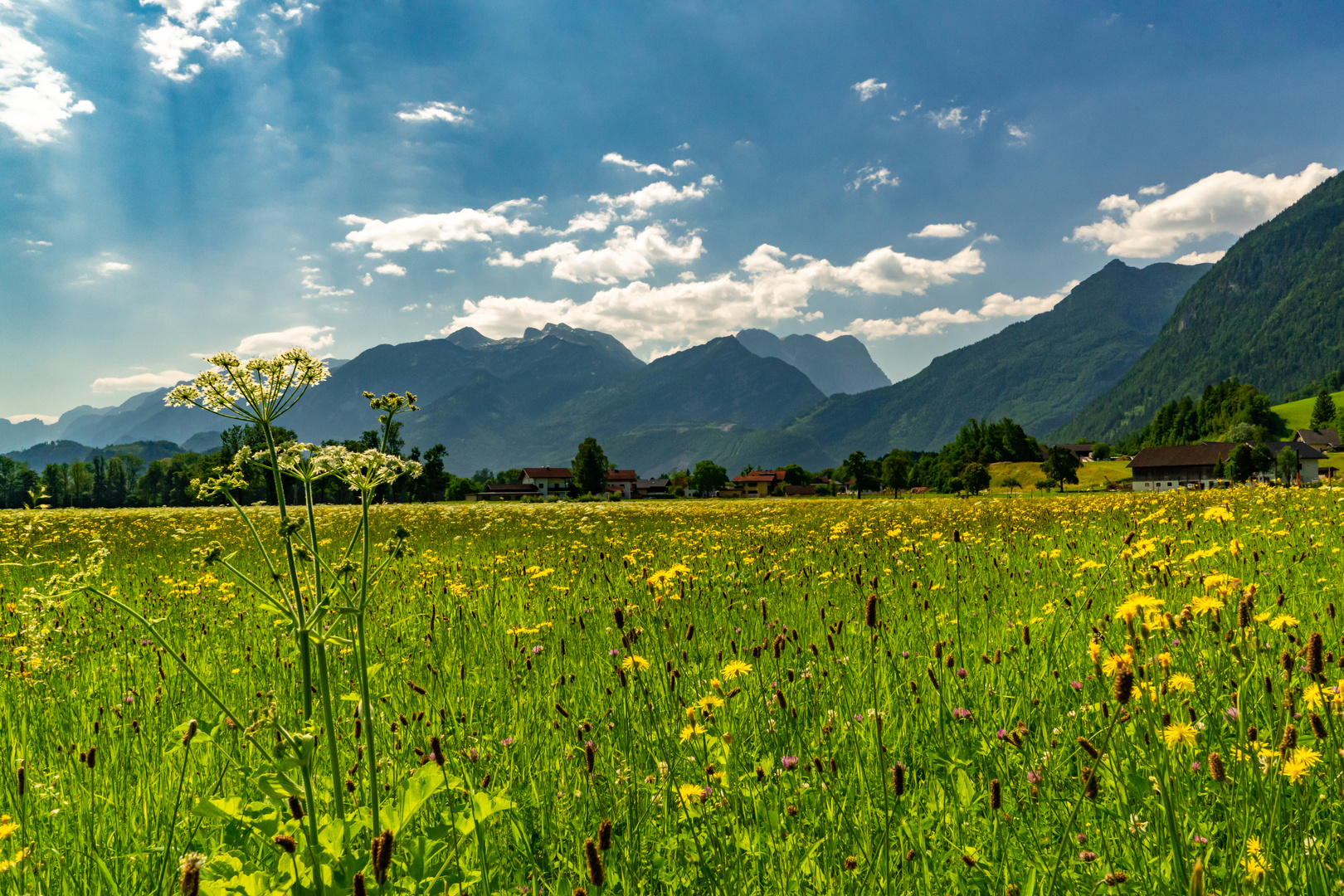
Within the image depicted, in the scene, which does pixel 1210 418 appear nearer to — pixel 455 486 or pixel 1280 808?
pixel 455 486

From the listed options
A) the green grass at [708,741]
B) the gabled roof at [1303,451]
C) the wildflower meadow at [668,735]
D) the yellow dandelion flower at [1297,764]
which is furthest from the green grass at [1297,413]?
the yellow dandelion flower at [1297,764]

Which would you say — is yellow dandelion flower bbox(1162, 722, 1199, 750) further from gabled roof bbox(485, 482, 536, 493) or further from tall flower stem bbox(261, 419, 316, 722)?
gabled roof bbox(485, 482, 536, 493)

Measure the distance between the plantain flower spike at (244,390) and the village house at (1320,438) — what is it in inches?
7772

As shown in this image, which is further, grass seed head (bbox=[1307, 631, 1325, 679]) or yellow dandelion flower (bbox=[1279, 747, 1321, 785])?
yellow dandelion flower (bbox=[1279, 747, 1321, 785])

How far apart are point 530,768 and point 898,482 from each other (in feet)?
389

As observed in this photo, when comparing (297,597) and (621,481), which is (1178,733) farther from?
(621,481)

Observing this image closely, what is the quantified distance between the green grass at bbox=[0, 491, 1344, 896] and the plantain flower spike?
2.31 ft

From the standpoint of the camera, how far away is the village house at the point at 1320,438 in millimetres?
139500

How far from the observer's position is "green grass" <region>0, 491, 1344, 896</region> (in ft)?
7.45

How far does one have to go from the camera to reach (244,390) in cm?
225

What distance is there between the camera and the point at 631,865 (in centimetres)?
247

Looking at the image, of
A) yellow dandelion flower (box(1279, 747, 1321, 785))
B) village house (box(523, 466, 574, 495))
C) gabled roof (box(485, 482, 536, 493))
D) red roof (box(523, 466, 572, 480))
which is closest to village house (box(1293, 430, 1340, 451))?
village house (box(523, 466, 574, 495))

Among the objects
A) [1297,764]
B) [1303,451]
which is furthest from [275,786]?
[1303,451]

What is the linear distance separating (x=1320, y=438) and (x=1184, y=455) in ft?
243
